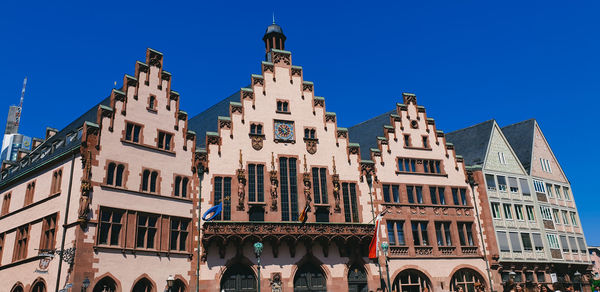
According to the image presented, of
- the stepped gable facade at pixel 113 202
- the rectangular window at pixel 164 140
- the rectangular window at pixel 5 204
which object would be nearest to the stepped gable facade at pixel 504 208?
the stepped gable facade at pixel 113 202

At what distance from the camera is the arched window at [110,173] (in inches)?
1420

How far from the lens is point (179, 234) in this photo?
126ft

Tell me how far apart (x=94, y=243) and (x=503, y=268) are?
1396 inches

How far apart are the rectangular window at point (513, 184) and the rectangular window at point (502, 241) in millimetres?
5637

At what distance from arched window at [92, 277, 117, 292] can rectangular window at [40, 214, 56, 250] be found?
4804 mm

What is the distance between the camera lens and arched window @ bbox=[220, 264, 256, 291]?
3856 centimetres

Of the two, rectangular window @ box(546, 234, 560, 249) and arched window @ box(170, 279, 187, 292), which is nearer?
arched window @ box(170, 279, 187, 292)

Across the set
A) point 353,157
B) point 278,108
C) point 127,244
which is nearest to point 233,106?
point 278,108

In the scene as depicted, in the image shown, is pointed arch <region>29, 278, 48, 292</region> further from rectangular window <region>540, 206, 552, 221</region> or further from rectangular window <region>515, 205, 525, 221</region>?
rectangular window <region>540, 206, 552, 221</region>

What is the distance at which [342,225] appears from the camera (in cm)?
4138

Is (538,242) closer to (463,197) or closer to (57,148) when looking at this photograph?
(463,197)

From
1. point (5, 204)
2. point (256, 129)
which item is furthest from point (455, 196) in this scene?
point (5, 204)

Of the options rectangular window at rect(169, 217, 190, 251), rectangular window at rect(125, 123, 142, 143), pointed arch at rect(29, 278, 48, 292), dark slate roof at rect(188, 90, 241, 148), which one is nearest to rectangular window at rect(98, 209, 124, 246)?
rectangular window at rect(169, 217, 190, 251)

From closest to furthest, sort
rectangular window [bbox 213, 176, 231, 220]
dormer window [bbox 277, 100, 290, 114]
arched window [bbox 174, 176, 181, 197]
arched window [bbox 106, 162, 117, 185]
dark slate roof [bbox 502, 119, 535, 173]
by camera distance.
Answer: arched window [bbox 106, 162, 117, 185], arched window [bbox 174, 176, 181, 197], rectangular window [bbox 213, 176, 231, 220], dormer window [bbox 277, 100, 290, 114], dark slate roof [bbox 502, 119, 535, 173]
